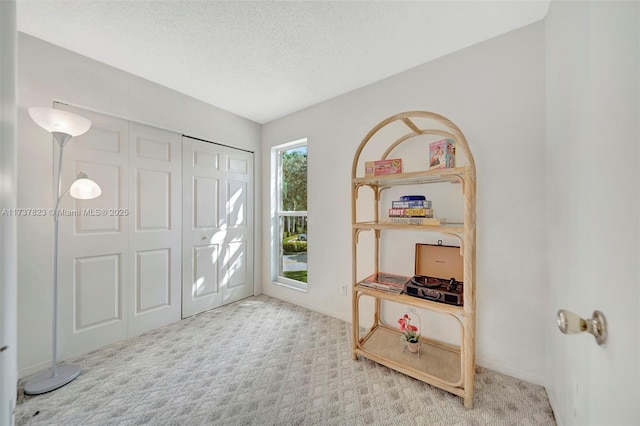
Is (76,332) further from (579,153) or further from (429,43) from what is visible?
(429,43)

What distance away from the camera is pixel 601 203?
66cm

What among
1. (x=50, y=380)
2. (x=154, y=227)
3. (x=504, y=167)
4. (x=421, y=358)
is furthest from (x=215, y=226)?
(x=504, y=167)

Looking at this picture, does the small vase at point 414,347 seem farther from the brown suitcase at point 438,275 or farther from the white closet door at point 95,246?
the white closet door at point 95,246

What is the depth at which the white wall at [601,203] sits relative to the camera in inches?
19.8

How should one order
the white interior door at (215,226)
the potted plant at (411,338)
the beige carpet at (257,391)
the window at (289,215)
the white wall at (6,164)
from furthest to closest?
the window at (289,215) < the white interior door at (215,226) < the potted plant at (411,338) < the beige carpet at (257,391) < the white wall at (6,164)

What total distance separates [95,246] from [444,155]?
111 inches

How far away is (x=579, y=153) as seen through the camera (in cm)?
95

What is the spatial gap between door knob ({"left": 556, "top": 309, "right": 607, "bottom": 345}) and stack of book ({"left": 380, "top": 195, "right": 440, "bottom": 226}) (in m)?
0.89

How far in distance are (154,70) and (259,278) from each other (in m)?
2.58

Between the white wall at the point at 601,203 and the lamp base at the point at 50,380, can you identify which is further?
the lamp base at the point at 50,380

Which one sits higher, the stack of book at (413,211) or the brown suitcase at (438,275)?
the stack of book at (413,211)

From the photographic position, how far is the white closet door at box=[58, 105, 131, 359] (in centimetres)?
180

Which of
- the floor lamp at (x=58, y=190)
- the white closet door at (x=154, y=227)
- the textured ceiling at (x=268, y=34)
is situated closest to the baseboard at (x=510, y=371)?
the textured ceiling at (x=268, y=34)

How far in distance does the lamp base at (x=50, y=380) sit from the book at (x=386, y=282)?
2.14 m
